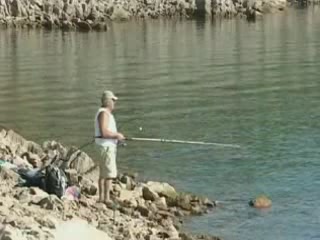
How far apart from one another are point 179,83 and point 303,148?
14.6m

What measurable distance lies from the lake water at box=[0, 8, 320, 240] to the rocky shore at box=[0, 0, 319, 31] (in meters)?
14.8

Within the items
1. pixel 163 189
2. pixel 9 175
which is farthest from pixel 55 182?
pixel 163 189

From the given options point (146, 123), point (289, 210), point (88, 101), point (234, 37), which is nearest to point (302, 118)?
point (146, 123)

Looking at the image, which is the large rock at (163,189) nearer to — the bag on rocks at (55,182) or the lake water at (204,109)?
the lake water at (204,109)

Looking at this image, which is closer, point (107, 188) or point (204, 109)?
point (107, 188)

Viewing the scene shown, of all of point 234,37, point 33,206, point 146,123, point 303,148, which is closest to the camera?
point 33,206

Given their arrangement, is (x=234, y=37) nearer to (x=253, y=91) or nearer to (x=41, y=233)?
(x=253, y=91)

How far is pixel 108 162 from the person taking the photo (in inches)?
606

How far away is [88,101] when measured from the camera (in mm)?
31984

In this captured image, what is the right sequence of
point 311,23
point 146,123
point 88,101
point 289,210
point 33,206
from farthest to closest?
point 311,23, point 88,101, point 146,123, point 289,210, point 33,206

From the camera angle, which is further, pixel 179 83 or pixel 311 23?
pixel 311 23

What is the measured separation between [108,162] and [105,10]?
70445 mm

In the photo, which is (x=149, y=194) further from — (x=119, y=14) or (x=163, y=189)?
(x=119, y=14)

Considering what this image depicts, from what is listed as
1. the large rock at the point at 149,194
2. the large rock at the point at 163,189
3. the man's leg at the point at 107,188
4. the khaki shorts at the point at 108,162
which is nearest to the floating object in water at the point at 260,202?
the large rock at the point at 163,189
